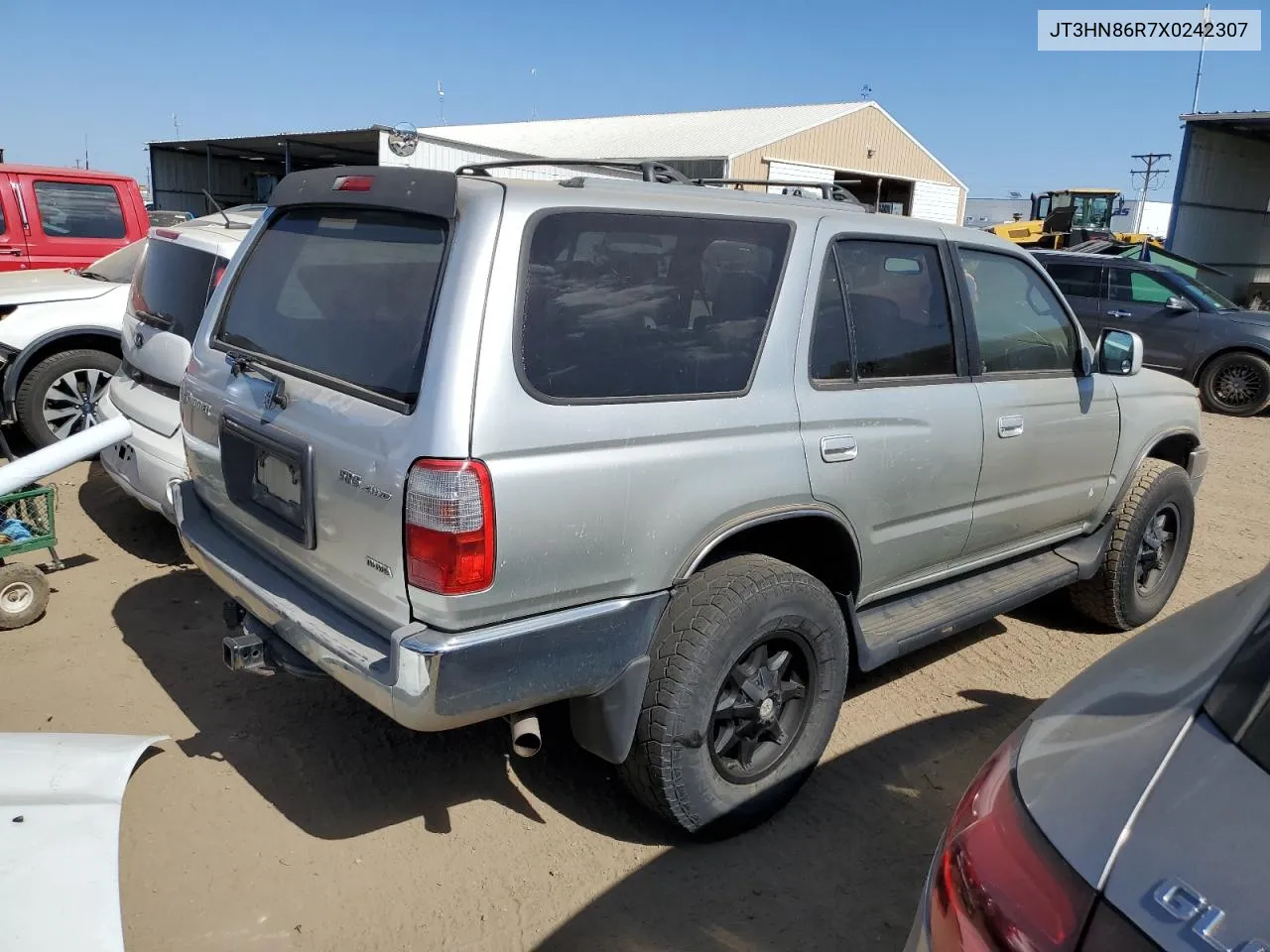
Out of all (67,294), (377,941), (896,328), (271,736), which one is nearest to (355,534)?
(377,941)

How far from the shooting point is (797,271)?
3033 millimetres

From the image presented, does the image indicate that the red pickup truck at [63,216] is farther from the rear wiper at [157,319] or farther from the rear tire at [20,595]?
the rear tire at [20,595]

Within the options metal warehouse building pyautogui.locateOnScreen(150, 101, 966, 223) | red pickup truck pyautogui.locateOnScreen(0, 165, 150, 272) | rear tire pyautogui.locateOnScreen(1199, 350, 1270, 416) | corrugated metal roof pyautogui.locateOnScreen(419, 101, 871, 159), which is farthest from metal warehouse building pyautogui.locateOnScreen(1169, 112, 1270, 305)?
red pickup truck pyautogui.locateOnScreen(0, 165, 150, 272)

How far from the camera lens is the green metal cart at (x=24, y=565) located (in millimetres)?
4223

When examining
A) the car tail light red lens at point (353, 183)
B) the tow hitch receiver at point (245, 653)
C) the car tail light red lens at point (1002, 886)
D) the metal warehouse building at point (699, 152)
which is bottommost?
the tow hitch receiver at point (245, 653)

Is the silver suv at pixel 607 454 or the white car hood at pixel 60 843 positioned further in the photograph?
the silver suv at pixel 607 454

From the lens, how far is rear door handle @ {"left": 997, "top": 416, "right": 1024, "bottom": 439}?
3.68 metres

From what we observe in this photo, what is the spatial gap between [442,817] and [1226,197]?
26.4 meters

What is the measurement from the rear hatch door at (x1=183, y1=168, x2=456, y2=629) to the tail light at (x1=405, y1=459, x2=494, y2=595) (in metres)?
0.06

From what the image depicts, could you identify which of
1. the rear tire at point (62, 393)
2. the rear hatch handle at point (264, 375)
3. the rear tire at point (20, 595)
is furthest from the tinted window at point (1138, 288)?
the rear tire at point (20, 595)

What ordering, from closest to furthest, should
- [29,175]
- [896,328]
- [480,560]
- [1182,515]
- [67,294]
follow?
1. [480,560]
2. [896,328]
3. [1182,515]
4. [67,294]
5. [29,175]

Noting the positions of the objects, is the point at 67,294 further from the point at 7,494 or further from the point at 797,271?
the point at 797,271

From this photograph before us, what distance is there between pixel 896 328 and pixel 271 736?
9.08ft

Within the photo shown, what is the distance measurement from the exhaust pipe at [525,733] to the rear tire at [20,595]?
2.92 metres
